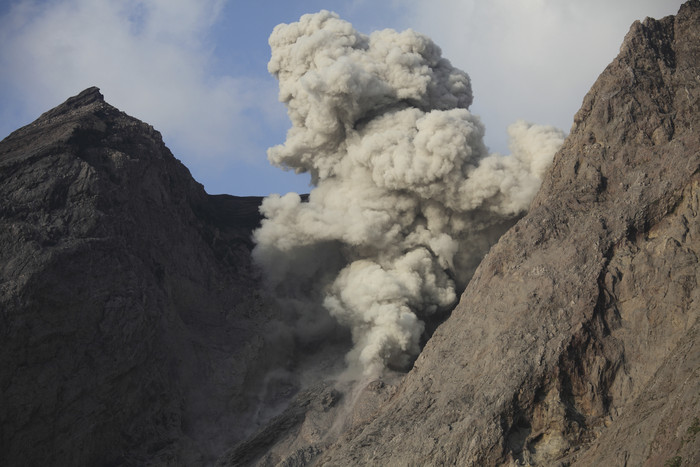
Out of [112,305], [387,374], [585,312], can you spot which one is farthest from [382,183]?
[585,312]

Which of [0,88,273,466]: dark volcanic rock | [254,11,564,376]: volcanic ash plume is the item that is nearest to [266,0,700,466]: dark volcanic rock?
[254,11,564,376]: volcanic ash plume

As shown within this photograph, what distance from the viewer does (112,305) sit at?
1906 inches

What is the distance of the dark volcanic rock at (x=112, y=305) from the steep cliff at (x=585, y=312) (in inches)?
416

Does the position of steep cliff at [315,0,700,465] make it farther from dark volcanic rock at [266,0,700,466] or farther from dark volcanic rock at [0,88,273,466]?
dark volcanic rock at [0,88,273,466]

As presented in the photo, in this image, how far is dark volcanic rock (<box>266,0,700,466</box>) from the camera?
37.5m

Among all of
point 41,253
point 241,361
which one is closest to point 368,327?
point 241,361

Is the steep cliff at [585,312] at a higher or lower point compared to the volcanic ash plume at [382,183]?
lower

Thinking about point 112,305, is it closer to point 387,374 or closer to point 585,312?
point 387,374

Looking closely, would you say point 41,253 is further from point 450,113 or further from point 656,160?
point 656,160

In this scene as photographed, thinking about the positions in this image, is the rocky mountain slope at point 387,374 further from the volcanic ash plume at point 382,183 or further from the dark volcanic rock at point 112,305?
the volcanic ash plume at point 382,183

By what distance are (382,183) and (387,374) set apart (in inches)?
469

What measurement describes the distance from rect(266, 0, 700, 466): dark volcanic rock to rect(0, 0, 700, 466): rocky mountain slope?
0.30ft

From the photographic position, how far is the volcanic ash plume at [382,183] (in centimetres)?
5378

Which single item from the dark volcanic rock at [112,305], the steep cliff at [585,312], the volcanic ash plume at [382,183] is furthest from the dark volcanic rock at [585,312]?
the dark volcanic rock at [112,305]
